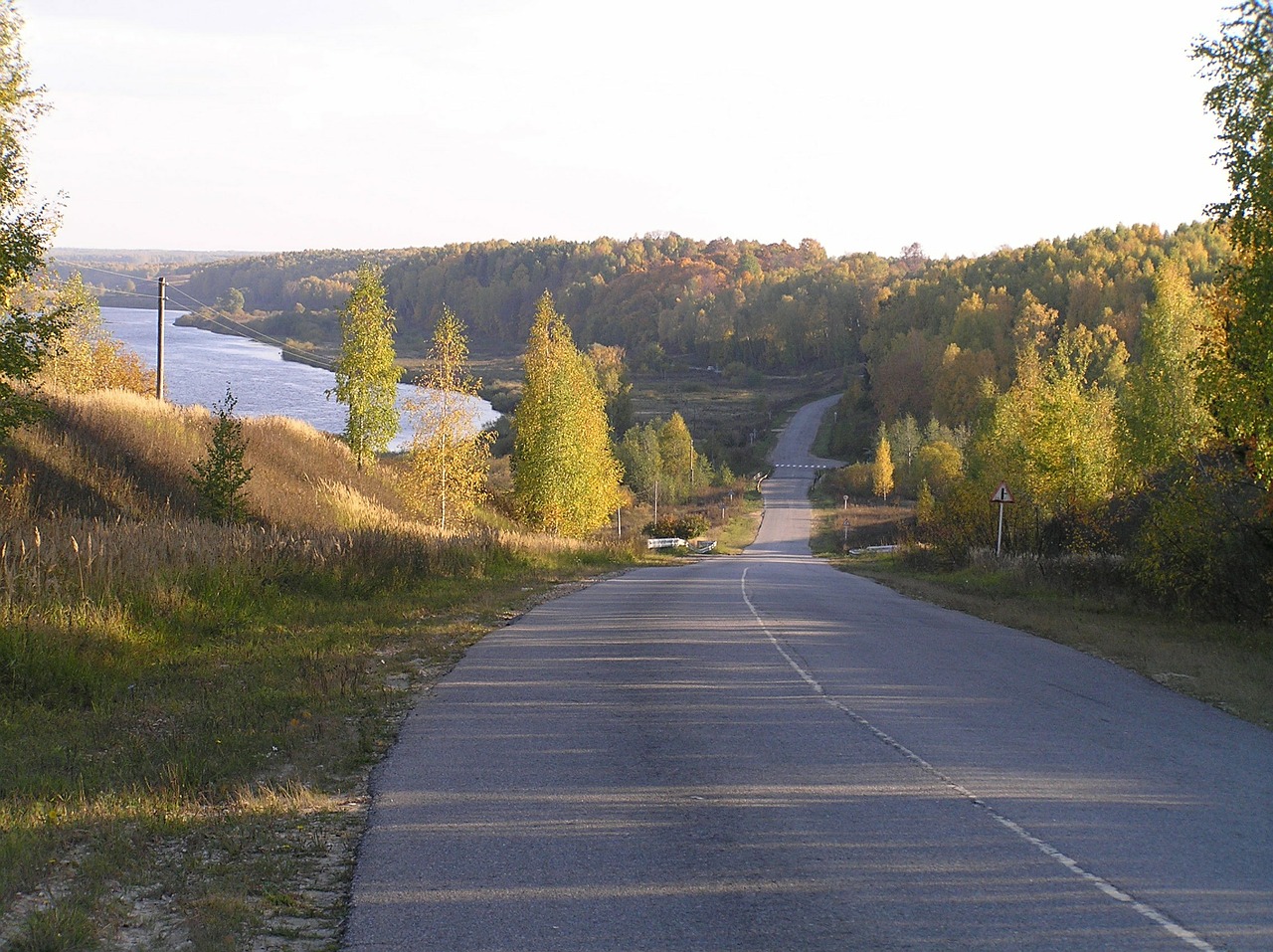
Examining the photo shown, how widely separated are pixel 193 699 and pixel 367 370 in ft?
95.6

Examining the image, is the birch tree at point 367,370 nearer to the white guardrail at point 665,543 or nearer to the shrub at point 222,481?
the shrub at point 222,481

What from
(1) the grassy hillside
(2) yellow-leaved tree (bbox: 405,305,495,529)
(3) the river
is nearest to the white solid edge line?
(1) the grassy hillside

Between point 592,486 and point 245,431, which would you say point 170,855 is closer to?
point 245,431

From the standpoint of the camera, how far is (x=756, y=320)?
629 feet

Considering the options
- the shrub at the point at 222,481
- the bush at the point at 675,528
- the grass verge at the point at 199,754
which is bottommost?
Result: the bush at the point at 675,528

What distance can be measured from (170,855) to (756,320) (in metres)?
190

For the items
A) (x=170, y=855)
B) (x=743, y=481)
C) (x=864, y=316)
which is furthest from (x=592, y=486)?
(x=864, y=316)

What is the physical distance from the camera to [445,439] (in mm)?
35406

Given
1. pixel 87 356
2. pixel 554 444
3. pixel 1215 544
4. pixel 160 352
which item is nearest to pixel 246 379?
pixel 87 356

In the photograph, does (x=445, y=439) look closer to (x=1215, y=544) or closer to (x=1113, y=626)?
(x=1113, y=626)

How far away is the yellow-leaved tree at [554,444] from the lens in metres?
42.1

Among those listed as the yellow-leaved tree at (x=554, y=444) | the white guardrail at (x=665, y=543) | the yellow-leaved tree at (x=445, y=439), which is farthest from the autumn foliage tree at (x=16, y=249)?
the white guardrail at (x=665, y=543)

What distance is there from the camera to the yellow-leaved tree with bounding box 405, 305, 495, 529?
3531 cm

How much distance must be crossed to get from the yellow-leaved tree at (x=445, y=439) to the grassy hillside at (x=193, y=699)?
11.3 metres
